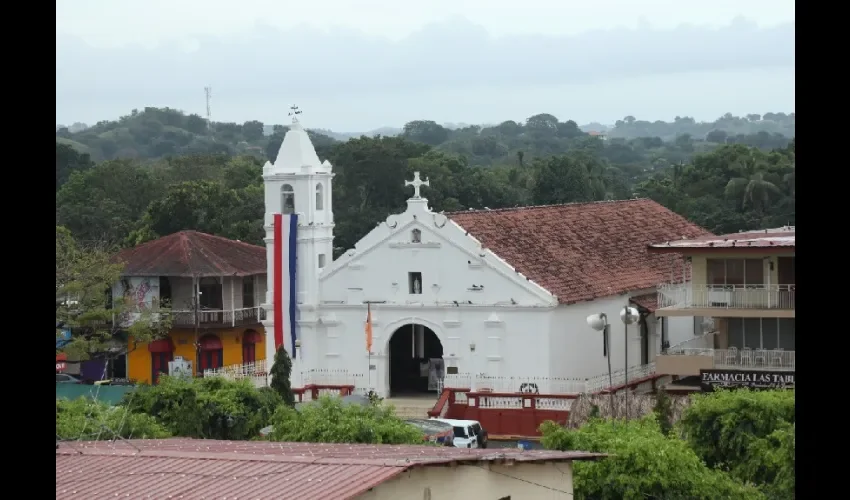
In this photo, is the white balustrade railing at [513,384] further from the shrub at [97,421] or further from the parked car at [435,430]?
the shrub at [97,421]

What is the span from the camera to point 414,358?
4341 cm

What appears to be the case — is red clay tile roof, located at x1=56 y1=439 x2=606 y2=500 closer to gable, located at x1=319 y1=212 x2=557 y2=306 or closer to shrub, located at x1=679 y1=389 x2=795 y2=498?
Answer: shrub, located at x1=679 y1=389 x2=795 y2=498

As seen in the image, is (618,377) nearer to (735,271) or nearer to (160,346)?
(735,271)

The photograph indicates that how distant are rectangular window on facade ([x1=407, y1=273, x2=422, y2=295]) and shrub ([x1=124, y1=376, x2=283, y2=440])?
8.98 meters

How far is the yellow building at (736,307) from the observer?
3622cm

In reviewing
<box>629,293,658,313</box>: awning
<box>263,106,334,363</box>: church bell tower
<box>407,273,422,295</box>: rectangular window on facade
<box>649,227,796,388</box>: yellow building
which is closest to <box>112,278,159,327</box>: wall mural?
<box>263,106,334,363</box>: church bell tower

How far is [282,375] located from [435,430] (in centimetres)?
640

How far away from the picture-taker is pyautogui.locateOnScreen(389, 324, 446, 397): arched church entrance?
42.6m

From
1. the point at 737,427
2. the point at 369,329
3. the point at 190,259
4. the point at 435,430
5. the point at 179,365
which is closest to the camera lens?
the point at 737,427

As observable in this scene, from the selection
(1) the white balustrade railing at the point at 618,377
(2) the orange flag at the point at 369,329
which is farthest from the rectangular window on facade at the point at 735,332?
(2) the orange flag at the point at 369,329

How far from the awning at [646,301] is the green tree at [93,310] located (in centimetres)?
1528

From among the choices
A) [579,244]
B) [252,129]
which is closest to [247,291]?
[579,244]
